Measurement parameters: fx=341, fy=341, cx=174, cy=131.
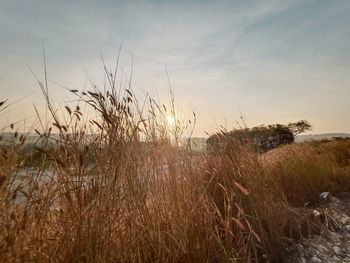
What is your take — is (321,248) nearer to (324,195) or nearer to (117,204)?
(324,195)

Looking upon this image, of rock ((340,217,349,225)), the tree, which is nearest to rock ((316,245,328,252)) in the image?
rock ((340,217,349,225))

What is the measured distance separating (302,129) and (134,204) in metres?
25.8

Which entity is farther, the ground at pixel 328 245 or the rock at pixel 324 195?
the rock at pixel 324 195

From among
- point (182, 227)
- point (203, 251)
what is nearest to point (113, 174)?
point (182, 227)

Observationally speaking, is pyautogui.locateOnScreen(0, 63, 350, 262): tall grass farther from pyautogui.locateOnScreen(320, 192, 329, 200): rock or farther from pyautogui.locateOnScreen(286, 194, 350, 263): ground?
pyautogui.locateOnScreen(320, 192, 329, 200): rock

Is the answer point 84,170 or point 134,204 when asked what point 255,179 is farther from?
point 84,170

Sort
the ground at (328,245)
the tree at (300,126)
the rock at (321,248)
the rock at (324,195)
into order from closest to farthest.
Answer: the ground at (328,245) → the rock at (321,248) → the rock at (324,195) → the tree at (300,126)

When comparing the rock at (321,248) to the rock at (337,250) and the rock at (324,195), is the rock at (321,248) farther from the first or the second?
the rock at (324,195)

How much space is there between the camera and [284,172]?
5.20m

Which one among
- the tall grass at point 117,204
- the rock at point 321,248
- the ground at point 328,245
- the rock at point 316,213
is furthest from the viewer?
the rock at point 316,213

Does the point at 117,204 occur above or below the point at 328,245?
above

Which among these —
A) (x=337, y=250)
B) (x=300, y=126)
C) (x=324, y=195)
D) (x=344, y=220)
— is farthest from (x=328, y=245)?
(x=300, y=126)

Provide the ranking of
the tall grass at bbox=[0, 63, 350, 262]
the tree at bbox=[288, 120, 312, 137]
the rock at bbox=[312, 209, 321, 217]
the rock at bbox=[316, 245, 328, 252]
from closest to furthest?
the tall grass at bbox=[0, 63, 350, 262] → the rock at bbox=[316, 245, 328, 252] → the rock at bbox=[312, 209, 321, 217] → the tree at bbox=[288, 120, 312, 137]

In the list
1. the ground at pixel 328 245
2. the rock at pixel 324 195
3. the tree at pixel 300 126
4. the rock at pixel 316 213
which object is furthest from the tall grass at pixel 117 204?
the tree at pixel 300 126
